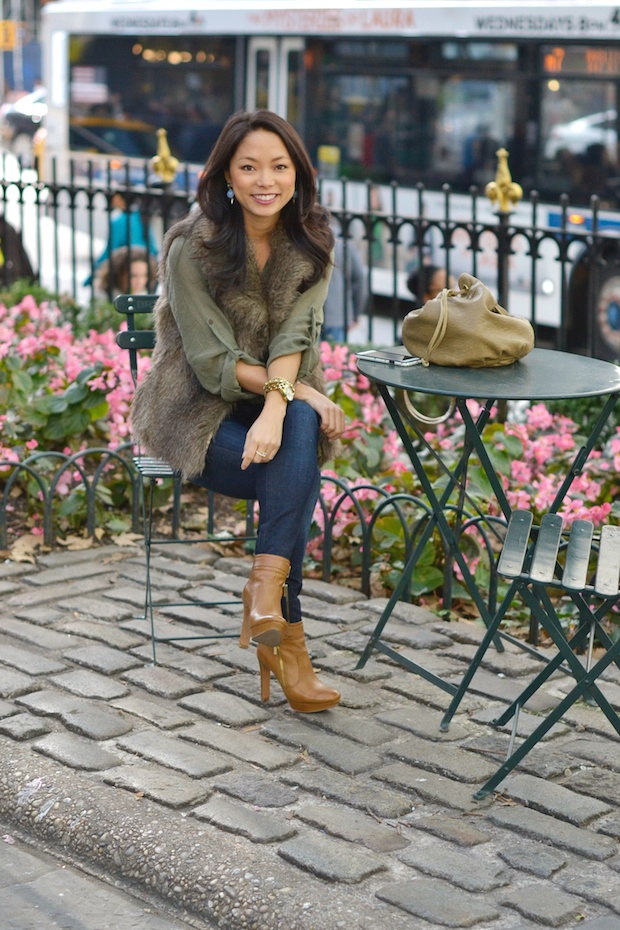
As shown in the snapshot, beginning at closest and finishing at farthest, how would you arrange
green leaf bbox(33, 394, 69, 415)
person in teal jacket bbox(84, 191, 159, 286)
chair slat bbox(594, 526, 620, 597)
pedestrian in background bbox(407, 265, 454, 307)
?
chair slat bbox(594, 526, 620, 597), green leaf bbox(33, 394, 69, 415), pedestrian in background bbox(407, 265, 454, 307), person in teal jacket bbox(84, 191, 159, 286)

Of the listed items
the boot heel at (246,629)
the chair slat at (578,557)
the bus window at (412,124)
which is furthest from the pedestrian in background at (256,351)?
the bus window at (412,124)

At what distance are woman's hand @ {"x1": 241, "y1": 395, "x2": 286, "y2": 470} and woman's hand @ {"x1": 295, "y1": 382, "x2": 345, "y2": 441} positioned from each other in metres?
0.16

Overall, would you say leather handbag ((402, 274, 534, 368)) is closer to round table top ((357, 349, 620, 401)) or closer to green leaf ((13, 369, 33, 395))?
round table top ((357, 349, 620, 401))

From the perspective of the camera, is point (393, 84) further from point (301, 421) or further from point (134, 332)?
point (301, 421)

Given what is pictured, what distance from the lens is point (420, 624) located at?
4.74 m

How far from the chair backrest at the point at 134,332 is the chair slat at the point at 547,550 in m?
1.76

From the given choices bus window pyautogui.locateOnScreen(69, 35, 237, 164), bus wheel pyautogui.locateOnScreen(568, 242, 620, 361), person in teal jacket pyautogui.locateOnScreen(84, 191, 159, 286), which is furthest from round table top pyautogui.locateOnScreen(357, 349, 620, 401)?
bus window pyautogui.locateOnScreen(69, 35, 237, 164)

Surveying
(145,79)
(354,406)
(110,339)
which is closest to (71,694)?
(354,406)

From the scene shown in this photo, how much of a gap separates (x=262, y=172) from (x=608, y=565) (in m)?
1.57

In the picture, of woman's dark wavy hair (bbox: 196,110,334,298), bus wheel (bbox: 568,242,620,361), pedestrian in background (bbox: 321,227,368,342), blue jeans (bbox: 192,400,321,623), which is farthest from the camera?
bus wheel (bbox: 568,242,620,361)

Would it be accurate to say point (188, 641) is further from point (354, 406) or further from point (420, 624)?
point (354, 406)

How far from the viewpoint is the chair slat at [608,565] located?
3.30 m

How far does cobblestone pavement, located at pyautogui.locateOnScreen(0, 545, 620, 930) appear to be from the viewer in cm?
301

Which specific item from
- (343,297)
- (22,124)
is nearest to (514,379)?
(343,297)
